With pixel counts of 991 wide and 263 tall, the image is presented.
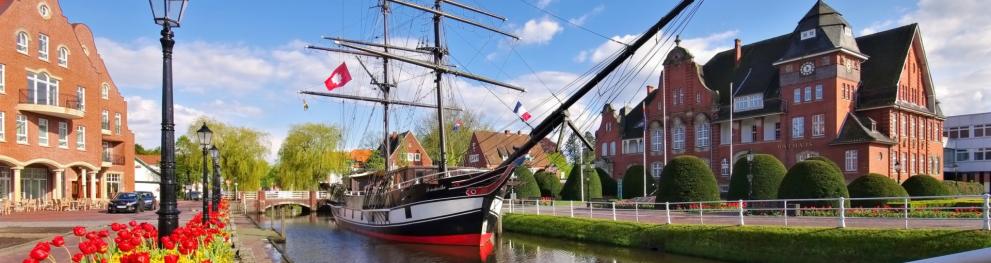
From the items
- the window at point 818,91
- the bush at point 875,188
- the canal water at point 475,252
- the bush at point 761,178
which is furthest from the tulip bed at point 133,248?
the window at point 818,91

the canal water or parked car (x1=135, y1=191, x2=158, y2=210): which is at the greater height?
parked car (x1=135, y1=191, x2=158, y2=210)

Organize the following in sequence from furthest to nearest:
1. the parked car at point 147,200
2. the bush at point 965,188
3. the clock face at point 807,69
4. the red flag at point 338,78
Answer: the clock face at point 807,69 → the bush at point 965,188 → the parked car at point 147,200 → the red flag at point 338,78

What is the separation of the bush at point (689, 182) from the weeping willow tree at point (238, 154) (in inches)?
1629

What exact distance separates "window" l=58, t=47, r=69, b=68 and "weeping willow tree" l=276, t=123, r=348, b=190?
21.3 meters

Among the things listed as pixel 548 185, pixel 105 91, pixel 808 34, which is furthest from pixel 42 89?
pixel 808 34

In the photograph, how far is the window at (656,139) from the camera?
51.2 meters

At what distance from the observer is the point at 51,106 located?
3453cm

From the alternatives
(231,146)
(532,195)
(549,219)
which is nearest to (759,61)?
(532,195)

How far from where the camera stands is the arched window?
4697cm

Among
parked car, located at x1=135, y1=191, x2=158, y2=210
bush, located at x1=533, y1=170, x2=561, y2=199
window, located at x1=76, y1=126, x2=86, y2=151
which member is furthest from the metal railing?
window, located at x1=76, y1=126, x2=86, y2=151

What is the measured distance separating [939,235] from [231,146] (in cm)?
5294

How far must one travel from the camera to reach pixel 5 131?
105ft

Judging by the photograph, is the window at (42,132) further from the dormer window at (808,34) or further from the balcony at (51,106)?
the dormer window at (808,34)

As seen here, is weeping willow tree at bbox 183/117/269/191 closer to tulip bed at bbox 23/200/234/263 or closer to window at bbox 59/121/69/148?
window at bbox 59/121/69/148
